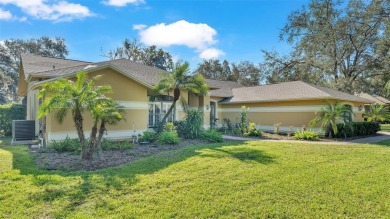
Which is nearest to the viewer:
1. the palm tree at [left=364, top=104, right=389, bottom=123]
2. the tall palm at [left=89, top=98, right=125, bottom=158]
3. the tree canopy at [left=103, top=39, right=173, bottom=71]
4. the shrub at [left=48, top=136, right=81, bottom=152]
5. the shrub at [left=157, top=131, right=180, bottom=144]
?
the tall palm at [left=89, top=98, right=125, bottom=158]

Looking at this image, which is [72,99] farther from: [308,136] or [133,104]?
[308,136]

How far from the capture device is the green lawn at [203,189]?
16.9ft

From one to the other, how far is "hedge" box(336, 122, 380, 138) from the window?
12.1 meters

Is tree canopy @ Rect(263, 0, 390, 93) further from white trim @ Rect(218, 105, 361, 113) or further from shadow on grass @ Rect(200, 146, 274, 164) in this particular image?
shadow on grass @ Rect(200, 146, 274, 164)

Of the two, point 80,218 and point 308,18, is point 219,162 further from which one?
point 308,18

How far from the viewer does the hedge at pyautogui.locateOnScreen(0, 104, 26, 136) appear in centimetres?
1870

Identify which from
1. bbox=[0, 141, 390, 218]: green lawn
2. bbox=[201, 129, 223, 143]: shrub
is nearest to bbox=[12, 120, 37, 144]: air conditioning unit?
bbox=[0, 141, 390, 218]: green lawn

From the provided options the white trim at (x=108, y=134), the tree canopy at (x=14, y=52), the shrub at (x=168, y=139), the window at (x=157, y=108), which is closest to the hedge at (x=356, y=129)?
the shrub at (x=168, y=139)

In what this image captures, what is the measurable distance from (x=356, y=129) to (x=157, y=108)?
1458cm

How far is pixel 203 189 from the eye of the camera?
6.20 meters

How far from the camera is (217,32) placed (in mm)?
23188

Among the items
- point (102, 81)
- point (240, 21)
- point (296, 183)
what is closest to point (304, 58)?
point (240, 21)

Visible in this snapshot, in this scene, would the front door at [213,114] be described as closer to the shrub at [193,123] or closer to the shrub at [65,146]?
the shrub at [193,123]

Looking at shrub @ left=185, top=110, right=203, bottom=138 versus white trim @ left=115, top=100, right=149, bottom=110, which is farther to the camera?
shrub @ left=185, top=110, right=203, bottom=138
